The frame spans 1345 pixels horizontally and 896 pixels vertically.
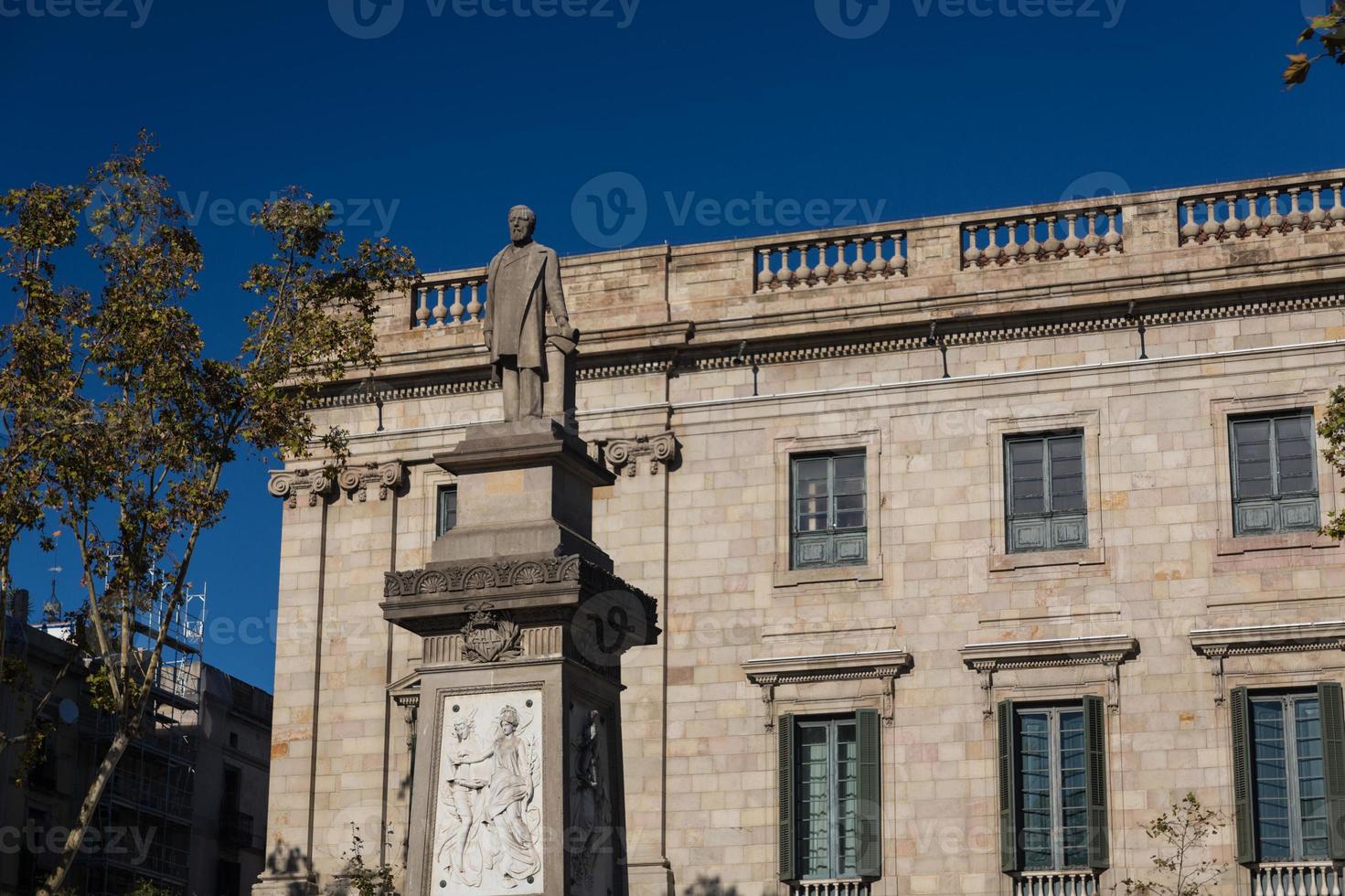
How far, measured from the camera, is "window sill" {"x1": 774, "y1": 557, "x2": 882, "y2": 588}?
1187 inches

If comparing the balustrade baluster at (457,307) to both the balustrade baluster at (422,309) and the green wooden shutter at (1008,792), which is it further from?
the green wooden shutter at (1008,792)

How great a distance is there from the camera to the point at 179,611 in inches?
1973

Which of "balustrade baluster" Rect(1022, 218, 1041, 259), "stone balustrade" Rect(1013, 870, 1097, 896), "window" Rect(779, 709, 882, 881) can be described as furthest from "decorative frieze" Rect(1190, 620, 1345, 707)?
"balustrade baluster" Rect(1022, 218, 1041, 259)

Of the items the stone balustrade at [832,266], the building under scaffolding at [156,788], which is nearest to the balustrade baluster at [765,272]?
the stone balustrade at [832,266]

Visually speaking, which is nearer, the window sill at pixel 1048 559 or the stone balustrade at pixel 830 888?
the stone balustrade at pixel 830 888

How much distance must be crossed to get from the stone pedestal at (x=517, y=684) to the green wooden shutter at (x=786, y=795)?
33.1ft

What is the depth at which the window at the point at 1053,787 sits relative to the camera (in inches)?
1110

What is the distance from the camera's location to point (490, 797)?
1809 centimetres

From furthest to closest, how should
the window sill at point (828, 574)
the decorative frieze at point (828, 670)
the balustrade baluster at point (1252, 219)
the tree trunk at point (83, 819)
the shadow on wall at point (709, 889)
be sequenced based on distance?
the balustrade baluster at point (1252, 219)
the window sill at point (828, 574)
the decorative frieze at point (828, 670)
the shadow on wall at point (709, 889)
the tree trunk at point (83, 819)

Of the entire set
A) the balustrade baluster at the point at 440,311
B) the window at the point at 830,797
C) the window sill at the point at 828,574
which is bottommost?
the window at the point at 830,797

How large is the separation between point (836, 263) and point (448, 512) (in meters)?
6.54

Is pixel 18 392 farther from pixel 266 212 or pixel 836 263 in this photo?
pixel 836 263

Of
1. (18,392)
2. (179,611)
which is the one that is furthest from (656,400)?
Result: (179,611)

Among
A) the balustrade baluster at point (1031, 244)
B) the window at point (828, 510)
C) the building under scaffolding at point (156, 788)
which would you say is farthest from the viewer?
the building under scaffolding at point (156, 788)
